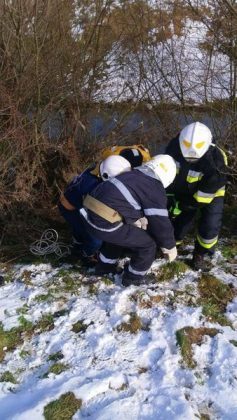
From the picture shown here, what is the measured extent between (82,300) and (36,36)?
319 cm

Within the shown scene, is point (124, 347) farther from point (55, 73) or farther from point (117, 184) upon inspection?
point (55, 73)

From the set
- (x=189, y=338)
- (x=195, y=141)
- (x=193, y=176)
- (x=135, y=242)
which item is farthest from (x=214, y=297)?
(x=195, y=141)

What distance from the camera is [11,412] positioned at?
2.79 meters

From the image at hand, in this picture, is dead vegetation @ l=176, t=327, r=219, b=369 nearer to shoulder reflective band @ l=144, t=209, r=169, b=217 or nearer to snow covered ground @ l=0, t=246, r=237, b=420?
snow covered ground @ l=0, t=246, r=237, b=420

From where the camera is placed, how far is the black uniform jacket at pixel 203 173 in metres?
3.91

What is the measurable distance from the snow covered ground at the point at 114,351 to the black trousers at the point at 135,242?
0.24 meters

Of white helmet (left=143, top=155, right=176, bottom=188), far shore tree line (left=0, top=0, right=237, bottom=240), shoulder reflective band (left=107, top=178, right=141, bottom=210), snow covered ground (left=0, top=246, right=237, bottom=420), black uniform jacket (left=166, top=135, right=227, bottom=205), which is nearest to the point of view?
snow covered ground (left=0, top=246, right=237, bottom=420)

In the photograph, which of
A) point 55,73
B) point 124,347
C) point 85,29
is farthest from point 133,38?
point 124,347

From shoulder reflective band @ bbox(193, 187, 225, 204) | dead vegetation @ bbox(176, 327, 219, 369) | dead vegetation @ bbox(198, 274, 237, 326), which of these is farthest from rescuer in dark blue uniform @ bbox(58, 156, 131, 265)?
dead vegetation @ bbox(176, 327, 219, 369)

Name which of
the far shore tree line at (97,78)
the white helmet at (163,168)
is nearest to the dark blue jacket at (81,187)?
the white helmet at (163,168)

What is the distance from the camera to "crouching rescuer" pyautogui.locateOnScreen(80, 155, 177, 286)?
11.8 feet

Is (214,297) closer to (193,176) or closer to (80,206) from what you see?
(193,176)

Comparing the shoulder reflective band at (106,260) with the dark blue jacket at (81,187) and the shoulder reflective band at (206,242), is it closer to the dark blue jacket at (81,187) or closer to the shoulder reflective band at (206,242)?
the dark blue jacket at (81,187)

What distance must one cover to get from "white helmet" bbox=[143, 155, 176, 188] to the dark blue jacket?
70 centimetres
